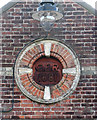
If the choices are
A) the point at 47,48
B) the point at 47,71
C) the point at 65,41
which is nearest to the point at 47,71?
the point at 47,71

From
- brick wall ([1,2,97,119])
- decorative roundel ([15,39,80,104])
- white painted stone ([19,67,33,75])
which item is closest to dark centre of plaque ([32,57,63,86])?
decorative roundel ([15,39,80,104])

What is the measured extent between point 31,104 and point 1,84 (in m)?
0.86

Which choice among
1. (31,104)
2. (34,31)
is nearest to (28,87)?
(31,104)

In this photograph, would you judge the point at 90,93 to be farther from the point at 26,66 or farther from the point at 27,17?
the point at 27,17

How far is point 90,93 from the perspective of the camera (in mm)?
7359

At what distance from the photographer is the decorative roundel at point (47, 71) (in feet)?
23.9

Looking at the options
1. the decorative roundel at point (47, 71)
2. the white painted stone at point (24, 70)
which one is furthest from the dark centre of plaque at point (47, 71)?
the white painted stone at point (24, 70)

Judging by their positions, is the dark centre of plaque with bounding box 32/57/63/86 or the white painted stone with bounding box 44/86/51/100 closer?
the white painted stone with bounding box 44/86/51/100

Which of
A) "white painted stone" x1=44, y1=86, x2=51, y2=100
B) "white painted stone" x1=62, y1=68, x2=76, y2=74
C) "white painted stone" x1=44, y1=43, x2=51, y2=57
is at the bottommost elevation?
"white painted stone" x1=44, y1=86, x2=51, y2=100

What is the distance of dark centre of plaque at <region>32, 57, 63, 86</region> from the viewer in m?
7.40

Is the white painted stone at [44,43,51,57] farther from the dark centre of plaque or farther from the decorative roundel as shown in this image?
the dark centre of plaque

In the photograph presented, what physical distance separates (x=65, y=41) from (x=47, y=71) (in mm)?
841

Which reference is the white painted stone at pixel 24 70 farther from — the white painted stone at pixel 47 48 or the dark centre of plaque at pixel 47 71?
the white painted stone at pixel 47 48

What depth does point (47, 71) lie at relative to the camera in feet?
24.4
